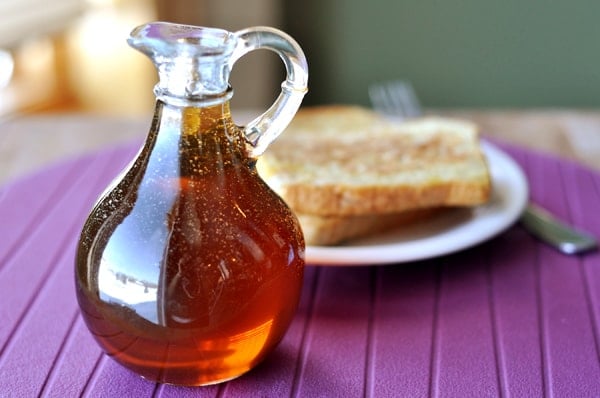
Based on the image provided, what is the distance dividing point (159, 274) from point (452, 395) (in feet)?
0.76

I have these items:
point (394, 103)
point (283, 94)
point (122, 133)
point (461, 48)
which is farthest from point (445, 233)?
point (461, 48)

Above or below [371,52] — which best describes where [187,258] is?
above

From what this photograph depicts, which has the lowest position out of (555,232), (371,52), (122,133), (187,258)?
(371,52)

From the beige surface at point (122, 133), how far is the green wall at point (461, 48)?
0.87 metres

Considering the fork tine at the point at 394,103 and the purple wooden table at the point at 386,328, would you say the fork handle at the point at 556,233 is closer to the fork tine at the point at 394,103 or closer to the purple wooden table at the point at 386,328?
the purple wooden table at the point at 386,328

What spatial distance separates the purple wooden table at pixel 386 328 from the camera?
0.58 m

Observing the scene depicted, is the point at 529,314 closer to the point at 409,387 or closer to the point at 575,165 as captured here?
the point at 409,387

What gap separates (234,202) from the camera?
542 mm

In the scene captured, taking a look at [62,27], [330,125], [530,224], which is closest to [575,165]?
[530,224]

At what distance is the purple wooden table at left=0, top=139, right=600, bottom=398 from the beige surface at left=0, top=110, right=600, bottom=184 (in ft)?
0.93

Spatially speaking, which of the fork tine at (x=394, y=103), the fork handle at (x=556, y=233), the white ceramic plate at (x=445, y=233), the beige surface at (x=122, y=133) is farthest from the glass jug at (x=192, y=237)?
the fork tine at (x=394, y=103)

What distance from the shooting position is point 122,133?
1295 millimetres

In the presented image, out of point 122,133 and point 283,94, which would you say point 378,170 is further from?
point 122,133

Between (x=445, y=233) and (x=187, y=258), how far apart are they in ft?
1.20
